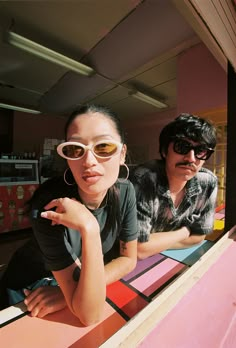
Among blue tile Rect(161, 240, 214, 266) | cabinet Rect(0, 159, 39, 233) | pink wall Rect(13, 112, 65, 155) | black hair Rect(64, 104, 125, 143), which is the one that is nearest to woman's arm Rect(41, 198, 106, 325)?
black hair Rect(64, 104, 125, 143)

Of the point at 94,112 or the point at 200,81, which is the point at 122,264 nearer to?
the point at 94,112

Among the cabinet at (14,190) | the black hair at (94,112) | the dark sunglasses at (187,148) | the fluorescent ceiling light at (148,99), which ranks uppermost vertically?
the fluorescent ceiling light at (148,99)

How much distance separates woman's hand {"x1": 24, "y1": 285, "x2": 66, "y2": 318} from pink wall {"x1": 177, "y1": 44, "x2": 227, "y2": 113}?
1807 millimetres

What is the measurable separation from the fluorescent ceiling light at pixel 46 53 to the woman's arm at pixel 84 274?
1.99m

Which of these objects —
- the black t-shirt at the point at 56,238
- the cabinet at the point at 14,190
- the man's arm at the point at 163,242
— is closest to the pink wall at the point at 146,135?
the cabinet at the point at 14,190

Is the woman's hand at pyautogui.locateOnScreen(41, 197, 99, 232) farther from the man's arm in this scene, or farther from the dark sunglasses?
the dark sunglasses

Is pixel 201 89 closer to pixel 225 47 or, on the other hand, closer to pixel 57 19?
pixel 225 47

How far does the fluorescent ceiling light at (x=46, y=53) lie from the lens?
1707 mm

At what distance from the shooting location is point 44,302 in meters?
0.46

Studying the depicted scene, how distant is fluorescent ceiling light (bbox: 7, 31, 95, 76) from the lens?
1707mm

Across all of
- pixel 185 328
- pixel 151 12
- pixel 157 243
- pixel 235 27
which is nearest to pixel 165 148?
pixel 157 243

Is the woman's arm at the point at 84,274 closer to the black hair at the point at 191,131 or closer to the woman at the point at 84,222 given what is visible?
the woman at the point at 84,222

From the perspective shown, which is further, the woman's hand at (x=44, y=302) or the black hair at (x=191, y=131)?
the black hair at (x=191, y=131)

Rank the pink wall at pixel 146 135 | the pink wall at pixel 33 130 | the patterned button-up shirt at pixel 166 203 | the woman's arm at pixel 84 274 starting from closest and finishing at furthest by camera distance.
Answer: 1. the woman's arm at pixel 84 274
2. the patterned button-up shirt at pixel 166 203
3. the pink wall at pixel 146 135
4. the pink wall at pixel 33 130
